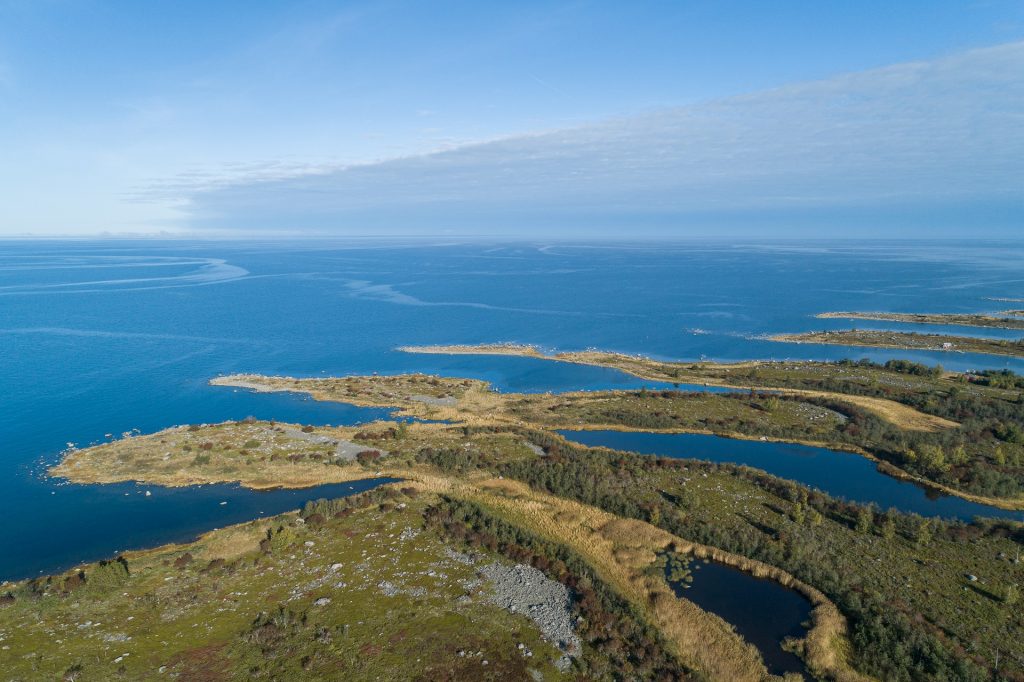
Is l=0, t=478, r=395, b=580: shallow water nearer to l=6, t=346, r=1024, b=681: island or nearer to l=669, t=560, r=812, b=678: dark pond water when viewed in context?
l=6, t=346, r=1024, b=681: island

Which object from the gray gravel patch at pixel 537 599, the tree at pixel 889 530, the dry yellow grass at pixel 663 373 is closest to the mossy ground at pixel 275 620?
the gray gravel patch at pixel 537 599

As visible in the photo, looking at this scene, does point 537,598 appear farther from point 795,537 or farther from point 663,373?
point 663,373

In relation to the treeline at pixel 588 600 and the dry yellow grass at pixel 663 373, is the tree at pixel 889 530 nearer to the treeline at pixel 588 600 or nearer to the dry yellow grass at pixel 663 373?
the treeline at pixel 588 600

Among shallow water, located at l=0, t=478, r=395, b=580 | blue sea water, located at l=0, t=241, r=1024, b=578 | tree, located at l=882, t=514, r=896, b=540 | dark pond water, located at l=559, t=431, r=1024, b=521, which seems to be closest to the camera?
shallow water, located at l=0, t=478, r=395, b=580

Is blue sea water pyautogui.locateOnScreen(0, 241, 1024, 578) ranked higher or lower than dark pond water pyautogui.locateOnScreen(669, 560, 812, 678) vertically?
higher

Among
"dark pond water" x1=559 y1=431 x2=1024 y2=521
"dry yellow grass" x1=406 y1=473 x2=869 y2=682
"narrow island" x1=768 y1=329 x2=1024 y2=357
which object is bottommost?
"dark pond water" x1=559 y1=431 x2=1024 y2=521

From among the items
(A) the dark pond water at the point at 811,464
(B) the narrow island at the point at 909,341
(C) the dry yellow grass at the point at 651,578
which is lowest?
(A) the dark pond water at the point at 811,464

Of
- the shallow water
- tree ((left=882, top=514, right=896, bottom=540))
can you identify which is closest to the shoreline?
tree ((left=882, top=514, right=896, bottom=540))
